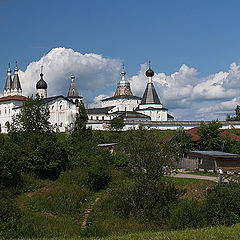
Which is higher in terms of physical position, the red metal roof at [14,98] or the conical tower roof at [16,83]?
the conical tower roof at [16,83]

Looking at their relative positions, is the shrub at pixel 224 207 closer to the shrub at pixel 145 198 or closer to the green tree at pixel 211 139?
the shrub at pixel 145 198

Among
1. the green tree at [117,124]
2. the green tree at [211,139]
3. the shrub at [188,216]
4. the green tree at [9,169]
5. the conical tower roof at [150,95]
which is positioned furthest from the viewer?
the conical tower roof at [150,95]

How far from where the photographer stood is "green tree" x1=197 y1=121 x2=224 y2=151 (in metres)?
32.0

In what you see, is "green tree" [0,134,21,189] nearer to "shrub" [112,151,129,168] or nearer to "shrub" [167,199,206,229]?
"shrub" [112,151,129,168]

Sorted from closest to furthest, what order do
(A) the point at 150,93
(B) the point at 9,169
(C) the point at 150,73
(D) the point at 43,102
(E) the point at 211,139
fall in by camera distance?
(B) the point at 9,169
(E) the point at 211,139
(D) the point at 43,102
(A) the point at 150,93
(C) the point at 150,73

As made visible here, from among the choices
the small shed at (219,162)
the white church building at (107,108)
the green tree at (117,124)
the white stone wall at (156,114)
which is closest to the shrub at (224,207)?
the small shed at (219,162)

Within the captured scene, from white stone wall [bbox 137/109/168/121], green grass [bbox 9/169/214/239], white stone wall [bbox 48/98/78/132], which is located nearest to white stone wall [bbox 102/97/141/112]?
white stone wall [bbox 137/109/168/121]

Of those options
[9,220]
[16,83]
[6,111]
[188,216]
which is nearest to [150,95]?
[16,83]

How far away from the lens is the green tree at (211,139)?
32.0 meters

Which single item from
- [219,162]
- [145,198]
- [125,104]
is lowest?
[145,198]

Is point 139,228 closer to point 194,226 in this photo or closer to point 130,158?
point 194,226

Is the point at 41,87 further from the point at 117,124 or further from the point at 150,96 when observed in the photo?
the point at 117,124

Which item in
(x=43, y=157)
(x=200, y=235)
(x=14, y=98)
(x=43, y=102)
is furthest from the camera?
(x=14, y=98)

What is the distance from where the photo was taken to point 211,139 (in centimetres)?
3212
